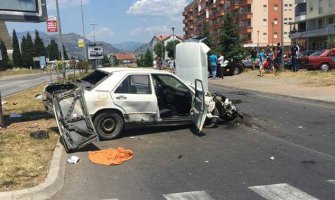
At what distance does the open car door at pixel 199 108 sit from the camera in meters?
10.0

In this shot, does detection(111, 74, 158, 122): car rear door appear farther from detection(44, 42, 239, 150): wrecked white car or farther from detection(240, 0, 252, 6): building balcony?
detection(240, 0, 252, 6): building balcony

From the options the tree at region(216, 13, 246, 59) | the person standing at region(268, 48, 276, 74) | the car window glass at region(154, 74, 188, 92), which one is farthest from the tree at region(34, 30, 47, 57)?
the car window glass at region(154, 74, 188, 92)

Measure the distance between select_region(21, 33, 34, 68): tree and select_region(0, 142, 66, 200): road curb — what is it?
113 metres

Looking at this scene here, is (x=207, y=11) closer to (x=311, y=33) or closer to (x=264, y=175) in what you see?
(x=311, y=33)

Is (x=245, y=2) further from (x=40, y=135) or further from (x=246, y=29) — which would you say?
(x=40, y=135)

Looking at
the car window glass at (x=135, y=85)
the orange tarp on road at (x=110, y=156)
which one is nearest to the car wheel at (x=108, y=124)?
the car window glass at (x=135, y=85)

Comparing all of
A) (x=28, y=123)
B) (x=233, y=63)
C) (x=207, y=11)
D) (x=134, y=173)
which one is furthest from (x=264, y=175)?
(x=207, y=11)

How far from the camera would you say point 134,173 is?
717cm

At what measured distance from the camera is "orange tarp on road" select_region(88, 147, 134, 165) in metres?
7.93

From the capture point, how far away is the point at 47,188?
20.1ft

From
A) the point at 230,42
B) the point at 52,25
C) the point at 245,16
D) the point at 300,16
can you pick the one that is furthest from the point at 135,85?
the point at 245,16

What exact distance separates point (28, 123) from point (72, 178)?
567 cm

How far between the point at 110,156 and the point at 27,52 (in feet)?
374

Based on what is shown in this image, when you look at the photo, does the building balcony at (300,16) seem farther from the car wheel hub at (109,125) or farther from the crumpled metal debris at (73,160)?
the crumpled metal debris at (73,160)
